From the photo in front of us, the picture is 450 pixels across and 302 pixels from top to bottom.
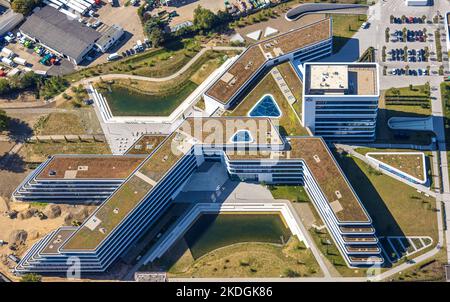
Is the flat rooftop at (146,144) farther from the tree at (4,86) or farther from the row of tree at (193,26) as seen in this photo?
the tree at (4,86)

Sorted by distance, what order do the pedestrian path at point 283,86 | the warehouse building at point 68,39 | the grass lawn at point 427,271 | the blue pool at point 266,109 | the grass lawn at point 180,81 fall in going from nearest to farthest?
1. the grass lawn at point 427,271
2. the blue pool at point 266,109
3. the pedestrian path at point 283,86
4. the grass lawn at point 180,81
5. the warehouse building at point 68,39

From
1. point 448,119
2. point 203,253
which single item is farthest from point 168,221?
point 448,119

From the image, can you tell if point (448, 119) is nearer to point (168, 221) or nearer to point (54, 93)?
point (168, 221)

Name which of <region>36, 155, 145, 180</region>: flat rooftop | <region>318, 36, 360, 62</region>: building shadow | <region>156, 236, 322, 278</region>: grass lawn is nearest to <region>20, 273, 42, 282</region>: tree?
<region>36, 155, 145, 180</region>: flat rooftop

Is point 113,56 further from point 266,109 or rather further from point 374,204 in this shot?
point 374,204

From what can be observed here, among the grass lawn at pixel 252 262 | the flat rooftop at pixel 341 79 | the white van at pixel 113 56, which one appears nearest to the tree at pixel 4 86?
the white van at pixel 113 56

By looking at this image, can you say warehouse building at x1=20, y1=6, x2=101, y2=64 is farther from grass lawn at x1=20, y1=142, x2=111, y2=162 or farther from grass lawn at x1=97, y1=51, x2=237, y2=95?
grass lawn at x1=20, y1=142, x2=111, y2=162

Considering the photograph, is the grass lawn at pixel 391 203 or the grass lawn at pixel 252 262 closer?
the grass lawn at pixel 252 262
